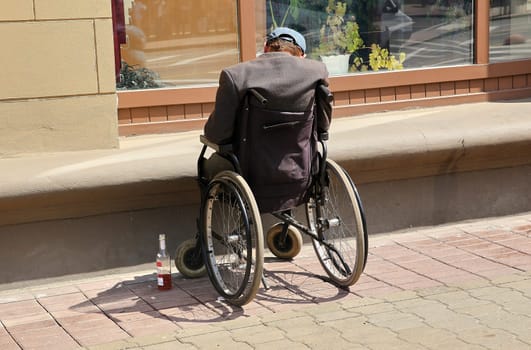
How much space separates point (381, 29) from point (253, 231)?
284 cm

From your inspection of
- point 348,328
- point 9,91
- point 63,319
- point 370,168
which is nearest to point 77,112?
point 9,91

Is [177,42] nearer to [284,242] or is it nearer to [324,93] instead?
[284,242]

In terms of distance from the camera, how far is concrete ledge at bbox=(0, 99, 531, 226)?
19.9 feet

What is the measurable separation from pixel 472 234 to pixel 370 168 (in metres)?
0.90

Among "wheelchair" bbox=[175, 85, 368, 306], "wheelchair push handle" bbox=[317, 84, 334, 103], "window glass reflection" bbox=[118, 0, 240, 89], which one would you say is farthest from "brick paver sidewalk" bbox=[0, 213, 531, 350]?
"window glass reflection" bbox=[118, 0, 240, 89]

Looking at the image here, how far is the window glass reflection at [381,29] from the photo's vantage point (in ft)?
25.7

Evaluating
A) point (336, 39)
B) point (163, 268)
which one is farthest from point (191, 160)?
point (336, 39)

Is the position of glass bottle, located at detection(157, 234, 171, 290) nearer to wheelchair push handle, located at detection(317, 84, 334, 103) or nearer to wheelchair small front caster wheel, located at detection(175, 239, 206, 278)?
wheelchair small front caster wheel, located at detection(175, 239, 206, 278)

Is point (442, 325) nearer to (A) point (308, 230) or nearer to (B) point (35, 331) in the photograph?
(A) point (308, 230)

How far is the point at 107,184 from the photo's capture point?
6.16 meters

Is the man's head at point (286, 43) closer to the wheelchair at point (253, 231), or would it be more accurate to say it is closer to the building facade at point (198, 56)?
the wheelchair at point (253, 231)

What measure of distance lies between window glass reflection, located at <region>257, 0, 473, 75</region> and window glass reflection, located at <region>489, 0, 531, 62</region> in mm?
208

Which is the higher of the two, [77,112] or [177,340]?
[77,112]

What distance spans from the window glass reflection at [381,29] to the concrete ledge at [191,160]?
47 cm
